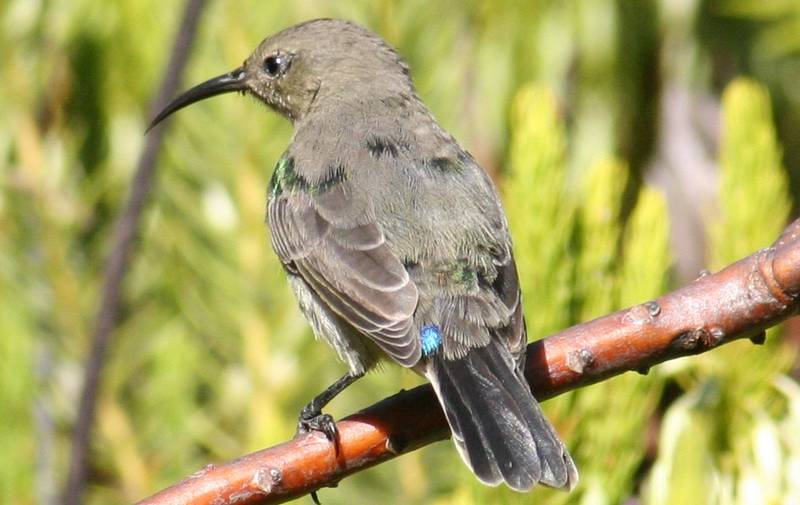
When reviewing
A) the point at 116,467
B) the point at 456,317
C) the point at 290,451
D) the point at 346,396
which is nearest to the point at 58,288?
the point at 116,467

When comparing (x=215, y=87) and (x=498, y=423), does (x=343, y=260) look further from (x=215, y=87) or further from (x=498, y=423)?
(x=215, y=87)

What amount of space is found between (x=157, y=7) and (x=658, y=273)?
2.39m

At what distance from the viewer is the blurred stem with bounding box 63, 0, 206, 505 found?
8.21 ft

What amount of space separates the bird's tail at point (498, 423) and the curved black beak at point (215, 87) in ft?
4.60

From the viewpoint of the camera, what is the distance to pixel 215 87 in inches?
171

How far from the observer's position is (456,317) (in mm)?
3330

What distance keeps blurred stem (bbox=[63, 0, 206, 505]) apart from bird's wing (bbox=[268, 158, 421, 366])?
799 mm

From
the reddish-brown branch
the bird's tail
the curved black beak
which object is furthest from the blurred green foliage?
the reddish-brown branch

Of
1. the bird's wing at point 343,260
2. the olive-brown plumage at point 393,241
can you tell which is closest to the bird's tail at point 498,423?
the olive-brown plumage at point 393,241

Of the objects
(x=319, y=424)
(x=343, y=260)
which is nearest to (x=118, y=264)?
(x=319, y=424)

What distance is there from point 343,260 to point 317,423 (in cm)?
55

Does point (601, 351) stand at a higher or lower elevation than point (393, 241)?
lower

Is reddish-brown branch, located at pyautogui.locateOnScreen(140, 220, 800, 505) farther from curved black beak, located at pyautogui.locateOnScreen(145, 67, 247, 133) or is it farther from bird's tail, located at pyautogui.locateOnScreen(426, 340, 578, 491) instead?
curved black beak, located at pyautogui.locateOnScreen(145, 67, 247, 133)

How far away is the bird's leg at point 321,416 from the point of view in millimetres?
2850
